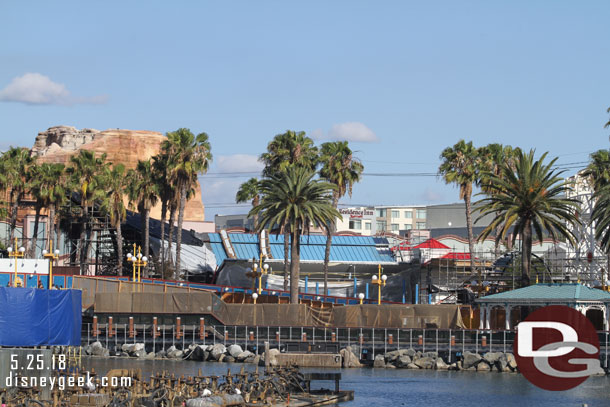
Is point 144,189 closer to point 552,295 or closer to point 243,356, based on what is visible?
point 243,356

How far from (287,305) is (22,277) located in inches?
753

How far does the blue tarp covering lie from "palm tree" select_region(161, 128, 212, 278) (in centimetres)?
4139

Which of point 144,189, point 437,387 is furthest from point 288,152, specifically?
point 437,387

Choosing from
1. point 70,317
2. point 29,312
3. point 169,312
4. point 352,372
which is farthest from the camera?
point 169,312

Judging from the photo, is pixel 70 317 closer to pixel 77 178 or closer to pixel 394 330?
pixel 394 330

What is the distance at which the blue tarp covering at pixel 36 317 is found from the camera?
163 feet

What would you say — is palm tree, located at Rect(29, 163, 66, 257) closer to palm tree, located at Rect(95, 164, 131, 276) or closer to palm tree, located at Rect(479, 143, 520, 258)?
palm tree, located at Rect(95, 164, 131, 276)

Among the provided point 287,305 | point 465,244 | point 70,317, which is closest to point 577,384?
point 287,305

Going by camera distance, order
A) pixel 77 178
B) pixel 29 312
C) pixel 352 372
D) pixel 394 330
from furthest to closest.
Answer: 1. pixel 77 178
2. pixel 394 330
3. pixel 352 372
4. pixel 29 312

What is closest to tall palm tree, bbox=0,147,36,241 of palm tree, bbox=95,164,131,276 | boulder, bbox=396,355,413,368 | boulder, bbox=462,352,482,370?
palm tree, bbox=95,164,131,276

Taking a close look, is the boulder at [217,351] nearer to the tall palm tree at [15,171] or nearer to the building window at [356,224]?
the tall palm tree at [15,171]

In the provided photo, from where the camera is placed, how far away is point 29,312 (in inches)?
2002

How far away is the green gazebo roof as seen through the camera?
70.8m

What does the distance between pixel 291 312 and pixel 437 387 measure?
1830 centimetres
